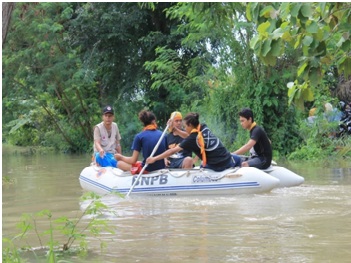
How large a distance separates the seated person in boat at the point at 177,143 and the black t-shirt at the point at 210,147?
68cm

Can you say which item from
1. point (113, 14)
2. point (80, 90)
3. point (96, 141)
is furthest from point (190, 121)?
point (80, 90)

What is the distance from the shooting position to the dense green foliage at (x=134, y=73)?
19703 mm

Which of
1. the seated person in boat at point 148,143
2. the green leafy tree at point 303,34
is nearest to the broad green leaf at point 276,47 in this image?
the green leafy tree at point 303,34

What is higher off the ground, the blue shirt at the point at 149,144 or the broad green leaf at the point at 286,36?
the broad green leaf at the point at 286,36

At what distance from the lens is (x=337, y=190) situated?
11438 mm

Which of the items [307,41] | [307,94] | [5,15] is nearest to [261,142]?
[5,15]

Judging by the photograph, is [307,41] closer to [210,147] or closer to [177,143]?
[210,147]

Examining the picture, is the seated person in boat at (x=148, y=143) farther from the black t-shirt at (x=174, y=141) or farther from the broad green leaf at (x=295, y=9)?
the broad green leaf at (x=295, y=9)

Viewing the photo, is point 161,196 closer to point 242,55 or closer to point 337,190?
point 337,190

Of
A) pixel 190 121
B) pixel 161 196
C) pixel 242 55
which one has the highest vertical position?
pixel 242 55

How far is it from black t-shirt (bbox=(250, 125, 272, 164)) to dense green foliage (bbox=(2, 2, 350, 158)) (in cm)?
526

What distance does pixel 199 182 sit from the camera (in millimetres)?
11109

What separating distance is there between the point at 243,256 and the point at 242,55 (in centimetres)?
1377

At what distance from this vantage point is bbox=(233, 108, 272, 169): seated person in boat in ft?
37.8
